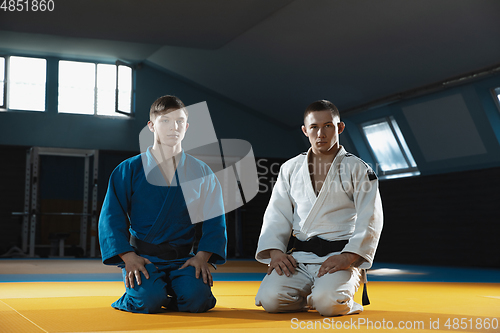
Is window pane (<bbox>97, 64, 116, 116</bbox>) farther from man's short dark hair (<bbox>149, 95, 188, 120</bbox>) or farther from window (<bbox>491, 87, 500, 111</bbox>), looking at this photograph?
man's short dark hair (<bbox>149, 95, 188, 120</bbox>)

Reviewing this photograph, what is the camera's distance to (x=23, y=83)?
32.5 feet

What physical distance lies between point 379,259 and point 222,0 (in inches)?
232

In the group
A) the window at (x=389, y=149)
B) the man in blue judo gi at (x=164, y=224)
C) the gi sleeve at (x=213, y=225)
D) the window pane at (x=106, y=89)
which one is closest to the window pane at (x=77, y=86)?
the window pane at (x=106, y=89)

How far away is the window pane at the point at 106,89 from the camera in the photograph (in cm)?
1020

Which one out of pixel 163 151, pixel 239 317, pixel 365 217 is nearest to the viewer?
pixel 239 317

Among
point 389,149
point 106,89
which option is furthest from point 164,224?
point 106,89

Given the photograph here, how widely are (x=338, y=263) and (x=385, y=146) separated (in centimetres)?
772

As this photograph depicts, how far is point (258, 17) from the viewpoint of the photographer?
723cm

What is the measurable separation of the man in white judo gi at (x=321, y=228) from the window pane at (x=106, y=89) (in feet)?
27.4

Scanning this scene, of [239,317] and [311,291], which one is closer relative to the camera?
[239,317]

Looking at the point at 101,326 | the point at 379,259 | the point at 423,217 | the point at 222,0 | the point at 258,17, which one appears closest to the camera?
the point at 101,326

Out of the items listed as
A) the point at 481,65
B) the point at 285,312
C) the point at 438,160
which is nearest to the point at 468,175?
the point at 438,160

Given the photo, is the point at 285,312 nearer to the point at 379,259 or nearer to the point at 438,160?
the point at 438,160
